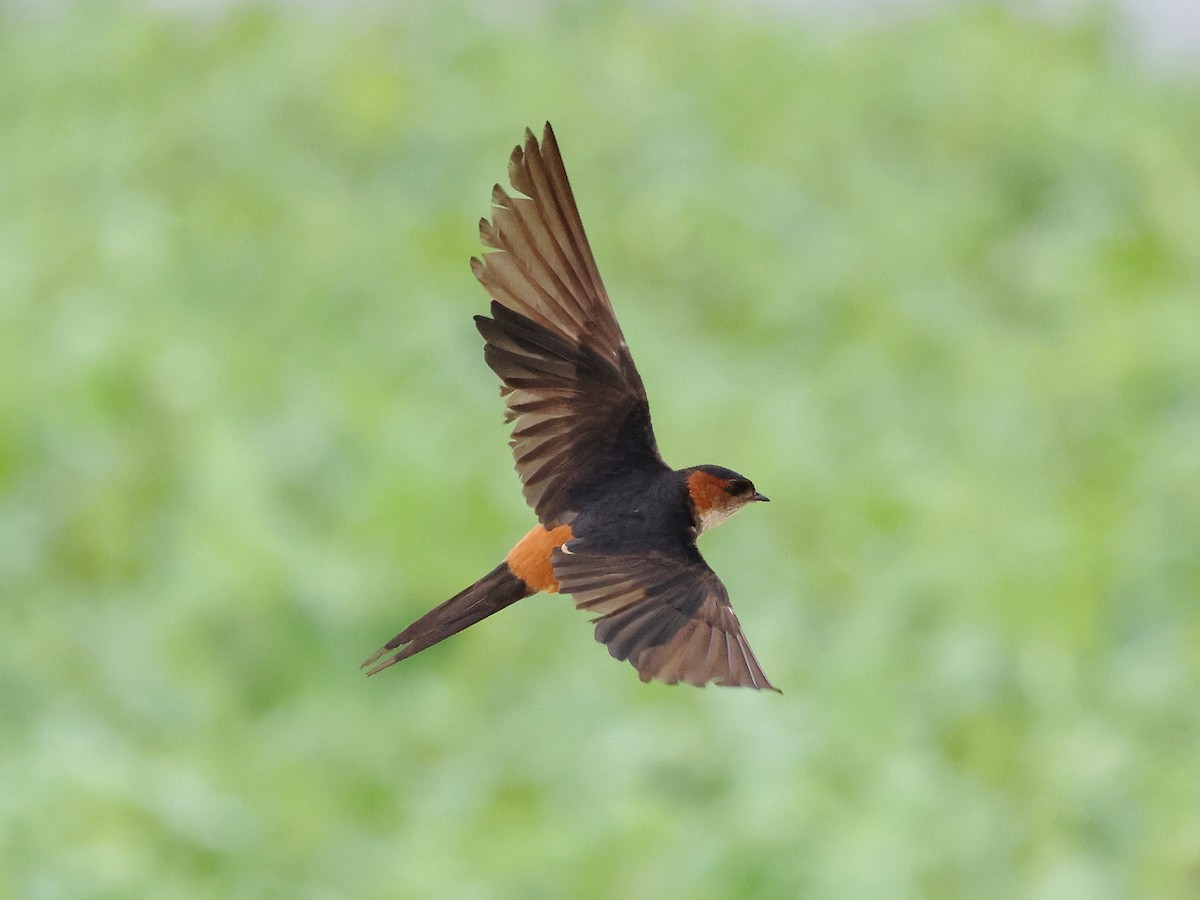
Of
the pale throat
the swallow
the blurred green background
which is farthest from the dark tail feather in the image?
the blurred green background

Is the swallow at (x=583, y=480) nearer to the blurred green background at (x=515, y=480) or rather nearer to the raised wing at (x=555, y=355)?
the raised wing at (x=555, y=355)

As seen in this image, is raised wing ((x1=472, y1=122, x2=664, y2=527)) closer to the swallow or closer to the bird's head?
the swallow

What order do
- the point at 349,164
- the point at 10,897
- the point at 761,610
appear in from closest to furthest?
the point at 10,897
the point at 761,610
the point at 349,164

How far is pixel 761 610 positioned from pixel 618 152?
3.77 metres

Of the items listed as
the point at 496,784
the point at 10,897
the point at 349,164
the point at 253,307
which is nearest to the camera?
the point at 10,897

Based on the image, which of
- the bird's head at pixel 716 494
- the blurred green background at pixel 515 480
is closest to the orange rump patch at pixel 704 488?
the bird's head at pixel 716 494

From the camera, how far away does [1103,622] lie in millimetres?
8008

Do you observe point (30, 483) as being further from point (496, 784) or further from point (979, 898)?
point (979, 898)

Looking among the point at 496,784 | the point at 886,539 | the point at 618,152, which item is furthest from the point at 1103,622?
the point at 618,152

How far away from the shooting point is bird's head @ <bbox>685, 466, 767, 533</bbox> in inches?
51.4

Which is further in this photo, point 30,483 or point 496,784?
point 30,483

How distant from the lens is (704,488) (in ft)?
4.36

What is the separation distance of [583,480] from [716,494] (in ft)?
0.67

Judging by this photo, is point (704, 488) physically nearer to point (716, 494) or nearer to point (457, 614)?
point (716, 494)
